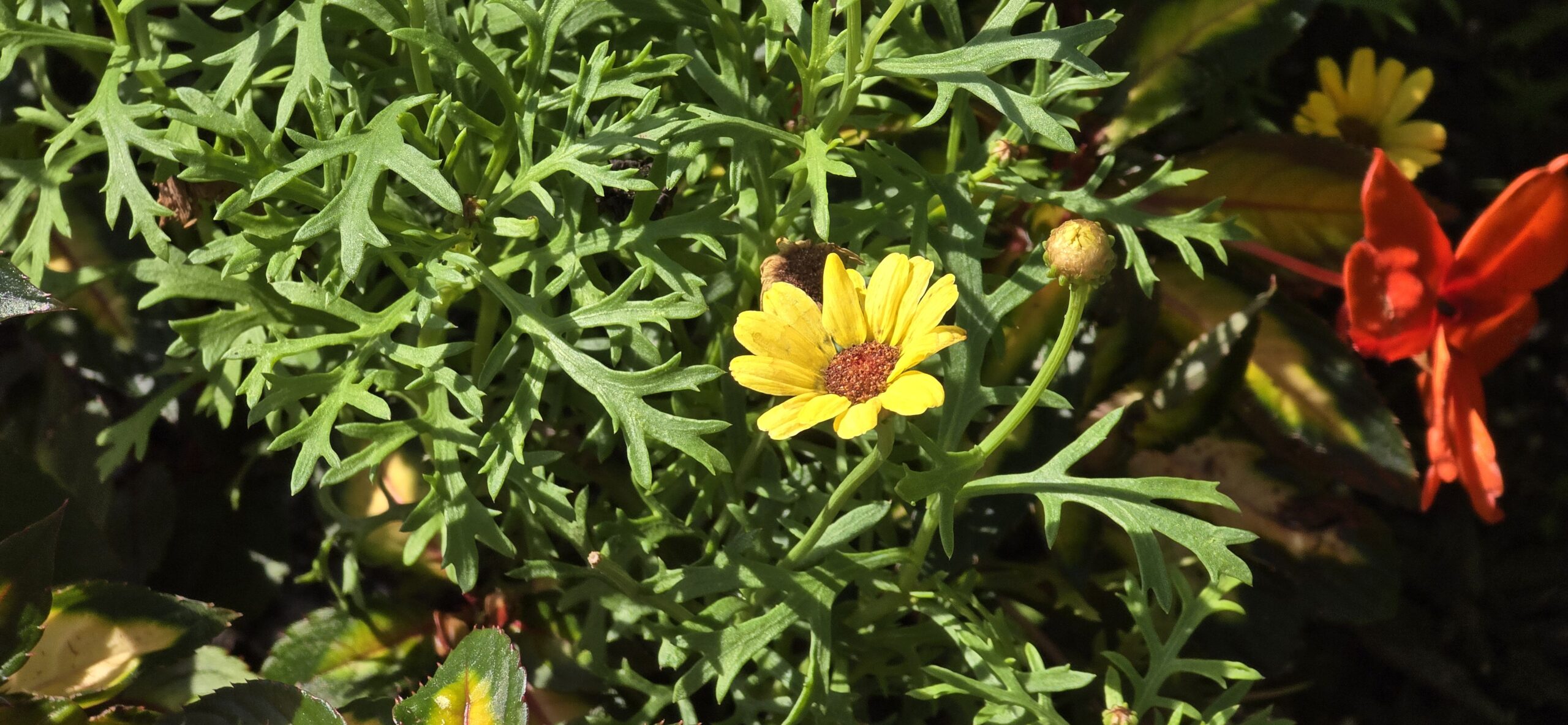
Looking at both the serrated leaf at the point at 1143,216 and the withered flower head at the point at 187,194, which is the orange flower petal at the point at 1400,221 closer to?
the serrated leaf at the point at 1143,216

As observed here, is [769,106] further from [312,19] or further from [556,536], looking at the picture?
[556,536]

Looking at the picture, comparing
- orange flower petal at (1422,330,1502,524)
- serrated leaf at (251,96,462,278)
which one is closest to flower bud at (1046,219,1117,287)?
serrated leaf at (251,96,462,278)

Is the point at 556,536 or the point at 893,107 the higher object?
the point at 893,107

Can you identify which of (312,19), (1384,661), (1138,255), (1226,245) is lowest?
(1384,661)

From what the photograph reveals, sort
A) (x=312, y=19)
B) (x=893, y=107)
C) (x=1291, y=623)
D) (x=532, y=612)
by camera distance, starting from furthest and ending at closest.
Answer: (x=1291, y=623)
(x=532, y=612)
(x=893, y=107)
(x=312, y=19)

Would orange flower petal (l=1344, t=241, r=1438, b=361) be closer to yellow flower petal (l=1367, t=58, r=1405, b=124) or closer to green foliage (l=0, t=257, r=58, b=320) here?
yellow flower petal (l=1367, t=58, r=1405, b=124)

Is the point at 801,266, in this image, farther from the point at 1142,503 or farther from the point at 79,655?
the point at 79,655

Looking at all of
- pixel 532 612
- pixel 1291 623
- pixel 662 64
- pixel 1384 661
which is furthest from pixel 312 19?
pixel 1384 661
